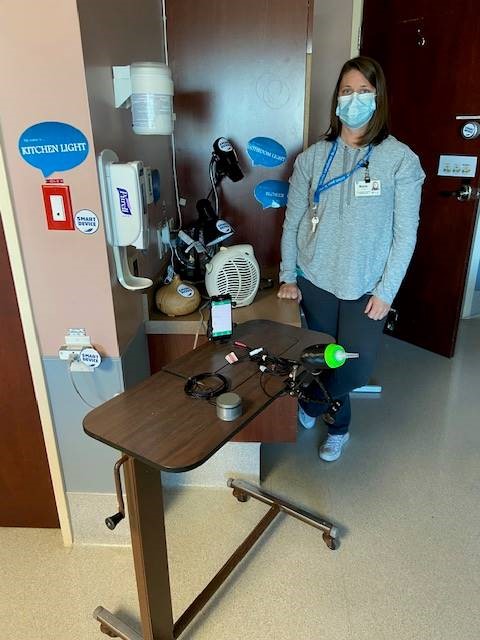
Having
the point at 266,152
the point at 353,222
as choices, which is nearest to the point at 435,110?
the point at 266,152

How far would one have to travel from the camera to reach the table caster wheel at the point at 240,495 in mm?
1954

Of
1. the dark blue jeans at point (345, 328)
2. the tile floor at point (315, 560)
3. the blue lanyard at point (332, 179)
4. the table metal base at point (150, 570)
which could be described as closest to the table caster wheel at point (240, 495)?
the tile floor at point (315, 560)

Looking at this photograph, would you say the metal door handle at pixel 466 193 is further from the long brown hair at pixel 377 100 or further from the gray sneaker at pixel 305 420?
the gray sneaker at pixel 305 420

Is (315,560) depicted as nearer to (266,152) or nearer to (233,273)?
(233,273)

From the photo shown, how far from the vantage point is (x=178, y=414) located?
115 centimetres

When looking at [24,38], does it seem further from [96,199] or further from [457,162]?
[457,162]

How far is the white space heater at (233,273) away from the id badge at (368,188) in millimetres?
440

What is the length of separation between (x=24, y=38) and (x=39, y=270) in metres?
0.59

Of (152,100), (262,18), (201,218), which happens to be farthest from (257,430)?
(262,18)

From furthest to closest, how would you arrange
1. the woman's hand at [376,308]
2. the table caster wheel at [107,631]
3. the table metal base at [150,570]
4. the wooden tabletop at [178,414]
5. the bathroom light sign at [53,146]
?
the woman's hand at [376,308] < the table caster wheel at [107,631] < the bathroom light sign at [53,146] < the table metal base at [150,570] < the wooden tabletop at [178,414]

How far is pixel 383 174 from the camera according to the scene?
1692mm

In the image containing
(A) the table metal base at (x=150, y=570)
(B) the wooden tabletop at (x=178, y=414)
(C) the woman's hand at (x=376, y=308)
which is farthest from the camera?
(C) the woman's hand at (x=376, y=308)

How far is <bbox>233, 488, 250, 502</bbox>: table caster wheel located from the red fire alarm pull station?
1.17 meters

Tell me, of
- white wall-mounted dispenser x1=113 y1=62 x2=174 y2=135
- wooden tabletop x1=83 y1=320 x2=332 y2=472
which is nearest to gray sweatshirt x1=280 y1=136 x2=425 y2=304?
wooden tabletop x1=83 y1=320 x2=332 y2=472
